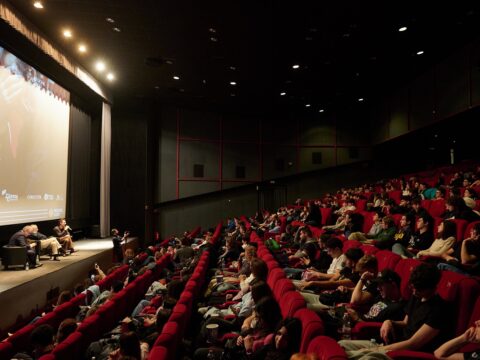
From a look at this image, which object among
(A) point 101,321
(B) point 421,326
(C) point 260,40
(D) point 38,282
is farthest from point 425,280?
(C) point 260,40

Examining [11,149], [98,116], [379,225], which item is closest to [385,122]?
[379,225]

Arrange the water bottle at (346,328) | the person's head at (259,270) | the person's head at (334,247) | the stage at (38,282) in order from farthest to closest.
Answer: the stage at (38,282) → the person's head at (334,247) → the person's head at (259,270) → the water bottle at (346,328)

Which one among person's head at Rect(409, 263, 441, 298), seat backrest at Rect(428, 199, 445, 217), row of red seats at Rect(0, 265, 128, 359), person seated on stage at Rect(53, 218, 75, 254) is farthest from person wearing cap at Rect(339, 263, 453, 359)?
person seated on stage at Rect(53, 218, 75, 254)

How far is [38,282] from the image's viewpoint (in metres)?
5.32

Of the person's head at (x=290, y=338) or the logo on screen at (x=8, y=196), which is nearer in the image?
the person's head at (x=290, y=338)

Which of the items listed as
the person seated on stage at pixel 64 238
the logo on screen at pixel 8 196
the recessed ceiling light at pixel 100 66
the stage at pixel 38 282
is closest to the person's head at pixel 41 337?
the stage at pixel 38 282

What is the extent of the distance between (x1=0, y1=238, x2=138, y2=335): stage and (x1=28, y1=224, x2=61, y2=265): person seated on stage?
0.15 metres

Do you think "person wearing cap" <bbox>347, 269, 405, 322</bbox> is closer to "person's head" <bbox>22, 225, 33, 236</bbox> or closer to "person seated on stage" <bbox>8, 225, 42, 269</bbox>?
"person seated on stage" <bbox>8, 225, 42, 269</bbox>

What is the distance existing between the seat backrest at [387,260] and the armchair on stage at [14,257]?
5.33 m

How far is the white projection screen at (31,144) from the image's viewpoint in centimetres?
634

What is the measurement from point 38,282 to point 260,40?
210 inches

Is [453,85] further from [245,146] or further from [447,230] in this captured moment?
[245,146]

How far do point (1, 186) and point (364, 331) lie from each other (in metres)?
6.11

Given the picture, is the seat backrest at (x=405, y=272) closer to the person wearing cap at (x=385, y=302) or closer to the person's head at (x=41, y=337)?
the person wearing cap at (x=385, y=302)
